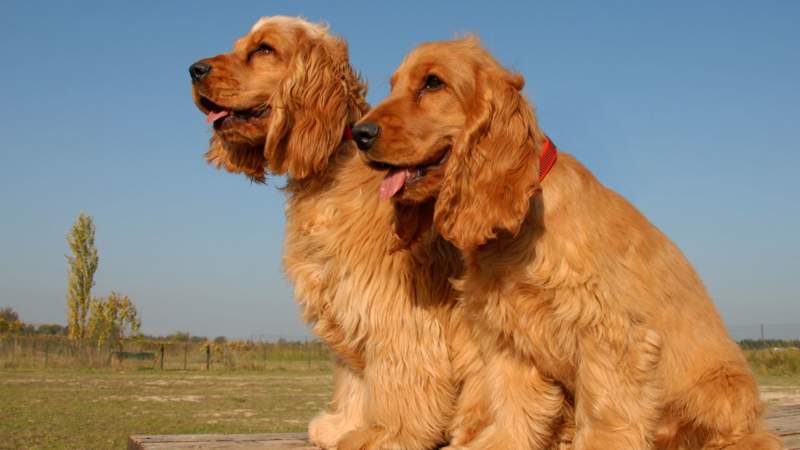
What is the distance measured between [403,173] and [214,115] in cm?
145

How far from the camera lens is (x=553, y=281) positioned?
3408mm

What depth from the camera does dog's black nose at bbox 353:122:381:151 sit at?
348 cm

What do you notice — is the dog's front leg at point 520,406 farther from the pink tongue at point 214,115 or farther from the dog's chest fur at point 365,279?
the pink tongue at point 214,115

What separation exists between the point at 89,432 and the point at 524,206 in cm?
2092

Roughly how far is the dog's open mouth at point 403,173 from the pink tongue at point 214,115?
1.33 m

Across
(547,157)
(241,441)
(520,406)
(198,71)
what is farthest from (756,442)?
(198,71)

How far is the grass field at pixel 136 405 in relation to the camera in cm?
A: 2097

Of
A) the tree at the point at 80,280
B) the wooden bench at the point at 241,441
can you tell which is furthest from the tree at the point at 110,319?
the wooden bench at the point at 241,441

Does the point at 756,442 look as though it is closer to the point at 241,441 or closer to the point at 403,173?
the point at 403,173

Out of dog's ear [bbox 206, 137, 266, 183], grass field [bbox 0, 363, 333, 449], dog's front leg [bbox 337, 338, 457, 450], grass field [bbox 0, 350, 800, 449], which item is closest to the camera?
dog's front leg [bbox 337, 338, 457, 450]

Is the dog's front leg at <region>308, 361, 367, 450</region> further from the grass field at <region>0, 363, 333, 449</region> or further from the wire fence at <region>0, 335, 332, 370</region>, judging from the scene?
the wire fence at <region>0, 335, 332, 370</region>

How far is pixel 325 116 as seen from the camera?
14.4ft

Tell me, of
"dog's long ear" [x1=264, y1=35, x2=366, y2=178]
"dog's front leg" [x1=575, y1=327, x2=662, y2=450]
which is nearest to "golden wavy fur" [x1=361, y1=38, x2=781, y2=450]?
"dog's front leg" [x1=575, y1=327, x2=662, y2=450]

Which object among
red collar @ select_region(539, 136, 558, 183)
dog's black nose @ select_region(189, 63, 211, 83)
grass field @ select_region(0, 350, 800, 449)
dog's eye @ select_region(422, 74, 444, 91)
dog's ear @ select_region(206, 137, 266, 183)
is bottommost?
grass field @ select_region(0, 350, 800, 449)
